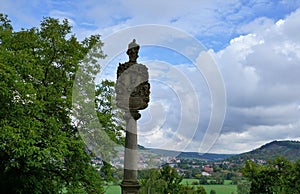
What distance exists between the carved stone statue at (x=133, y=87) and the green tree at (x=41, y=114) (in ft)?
14.4

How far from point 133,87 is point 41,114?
6100mm

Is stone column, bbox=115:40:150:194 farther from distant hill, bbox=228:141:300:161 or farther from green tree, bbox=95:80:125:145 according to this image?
distant hill, bbox=228:141:300:161

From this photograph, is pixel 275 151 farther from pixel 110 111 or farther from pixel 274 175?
pixel 110 111

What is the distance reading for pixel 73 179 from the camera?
47.9 ft

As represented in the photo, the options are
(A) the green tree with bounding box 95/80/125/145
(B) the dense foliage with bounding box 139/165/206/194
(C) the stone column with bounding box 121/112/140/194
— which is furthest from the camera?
(B) the dense foliage with bounding box 139/165/206/194

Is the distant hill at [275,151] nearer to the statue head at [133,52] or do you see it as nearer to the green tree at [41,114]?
the green tree at [41,114]

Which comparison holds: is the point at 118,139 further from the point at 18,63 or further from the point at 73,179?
the point at 18,63

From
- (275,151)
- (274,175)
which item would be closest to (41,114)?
(274,175)

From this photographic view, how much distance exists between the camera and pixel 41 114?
13.2m

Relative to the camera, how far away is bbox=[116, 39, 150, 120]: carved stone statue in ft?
27.0

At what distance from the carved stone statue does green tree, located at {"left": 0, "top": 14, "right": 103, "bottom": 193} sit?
4.40 metres

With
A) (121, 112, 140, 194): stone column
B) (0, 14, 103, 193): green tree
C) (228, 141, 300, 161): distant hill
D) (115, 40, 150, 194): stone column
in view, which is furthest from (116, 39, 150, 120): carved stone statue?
(228, 141, 300, 161): distant hill

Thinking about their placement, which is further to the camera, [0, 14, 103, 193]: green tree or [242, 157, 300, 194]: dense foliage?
[242, 157, 300, 194]: dense foliage

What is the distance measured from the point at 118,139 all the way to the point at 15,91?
547 centimetres
